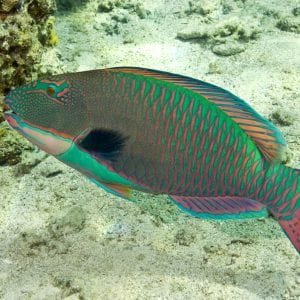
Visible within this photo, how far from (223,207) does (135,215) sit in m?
1.47

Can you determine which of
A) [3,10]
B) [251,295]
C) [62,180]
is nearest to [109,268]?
[251,295]

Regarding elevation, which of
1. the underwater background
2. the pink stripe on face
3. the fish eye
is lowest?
the underwater background

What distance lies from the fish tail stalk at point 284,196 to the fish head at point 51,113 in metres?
0.95

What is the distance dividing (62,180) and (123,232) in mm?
905

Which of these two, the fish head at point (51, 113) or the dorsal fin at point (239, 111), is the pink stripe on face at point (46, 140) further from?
the dorsal fin at point (239, 111)

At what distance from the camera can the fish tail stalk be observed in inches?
86.8

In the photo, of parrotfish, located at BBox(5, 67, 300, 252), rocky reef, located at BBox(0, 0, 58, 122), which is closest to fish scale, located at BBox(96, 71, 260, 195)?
parrotfish, located at BBox(5, 67, 300, 252)

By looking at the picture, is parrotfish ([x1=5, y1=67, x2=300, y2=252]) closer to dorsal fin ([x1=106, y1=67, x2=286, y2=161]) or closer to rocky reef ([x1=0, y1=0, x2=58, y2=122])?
dorsal fin ([x1=106, y1=67, x2=286, y2=161])

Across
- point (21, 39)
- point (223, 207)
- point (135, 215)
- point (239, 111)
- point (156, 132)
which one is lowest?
point (135, 215)

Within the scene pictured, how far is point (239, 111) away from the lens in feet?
7.06

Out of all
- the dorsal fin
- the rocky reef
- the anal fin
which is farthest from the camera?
the rocky reef

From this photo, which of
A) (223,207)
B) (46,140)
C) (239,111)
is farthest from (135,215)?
(239,111)

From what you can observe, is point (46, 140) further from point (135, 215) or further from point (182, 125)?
point (135, 215)

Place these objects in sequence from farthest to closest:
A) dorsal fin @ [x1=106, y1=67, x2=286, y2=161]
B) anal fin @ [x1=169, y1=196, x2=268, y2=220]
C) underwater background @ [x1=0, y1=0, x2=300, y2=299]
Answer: underwater background @ [x1=0, y1=0, x2=300, y2=299] → anal fin @ [x1=169, y1=196, x2=268, y2=220] → dorsal fin @ [x1=106, y1=67, x2=286, y2=161]
